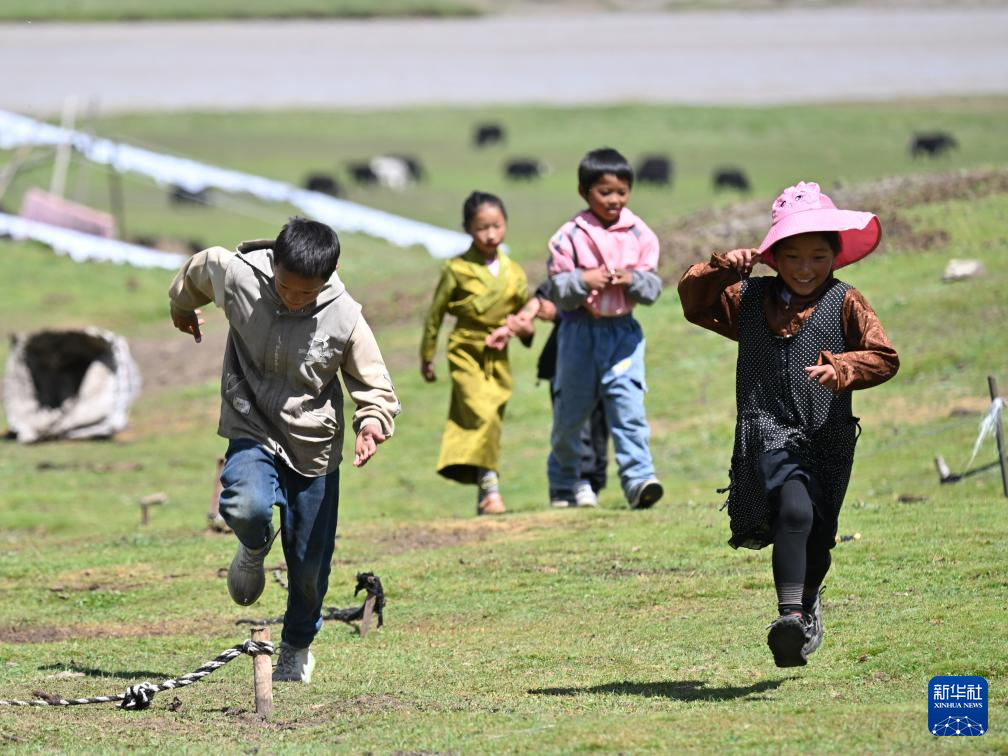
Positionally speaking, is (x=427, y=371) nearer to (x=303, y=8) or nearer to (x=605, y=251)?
(x=605, y=251)

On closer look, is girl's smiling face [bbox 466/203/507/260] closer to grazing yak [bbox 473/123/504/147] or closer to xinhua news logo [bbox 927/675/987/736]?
xinhua news logo [bbox 927/675/987/736]

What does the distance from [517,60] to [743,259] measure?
55798 millimetres

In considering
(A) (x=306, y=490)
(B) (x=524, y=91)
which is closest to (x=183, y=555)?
(A) (x=306, y=490)

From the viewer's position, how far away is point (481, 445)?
11.8 meters

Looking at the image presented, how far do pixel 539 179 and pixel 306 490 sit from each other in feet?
112

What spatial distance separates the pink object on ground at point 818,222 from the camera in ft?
22.0

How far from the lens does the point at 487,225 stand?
1147 cm

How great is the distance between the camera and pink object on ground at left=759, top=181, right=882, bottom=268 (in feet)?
22.0

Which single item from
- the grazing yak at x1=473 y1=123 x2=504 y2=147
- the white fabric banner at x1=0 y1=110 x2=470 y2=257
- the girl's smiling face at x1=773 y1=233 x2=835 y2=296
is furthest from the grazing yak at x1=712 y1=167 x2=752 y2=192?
the girl's smiling face at x1=773 y1=233 x2=835 y2=296

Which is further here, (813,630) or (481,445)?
(481,445)

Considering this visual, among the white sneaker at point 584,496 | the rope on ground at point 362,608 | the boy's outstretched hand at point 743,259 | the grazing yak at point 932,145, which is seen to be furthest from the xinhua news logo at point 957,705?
the grazing yak at point 932,145

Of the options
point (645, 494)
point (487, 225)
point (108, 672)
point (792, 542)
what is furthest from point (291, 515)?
point (487, 225)

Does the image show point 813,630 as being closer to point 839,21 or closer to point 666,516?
point 666,516

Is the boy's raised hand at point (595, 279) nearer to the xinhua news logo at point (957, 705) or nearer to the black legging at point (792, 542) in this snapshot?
the black legging at point (792, 542)
